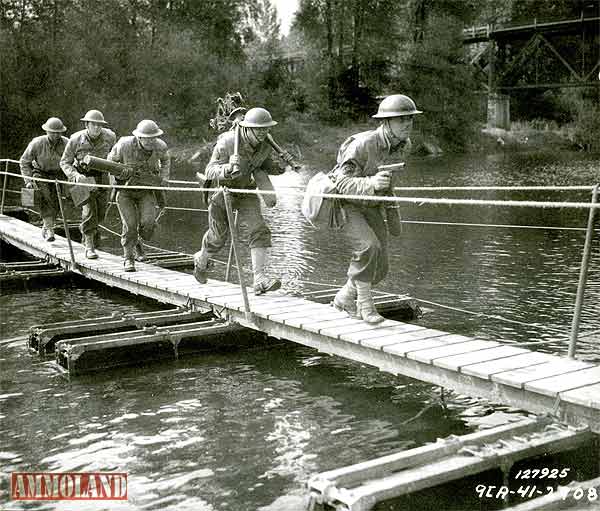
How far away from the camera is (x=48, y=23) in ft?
116

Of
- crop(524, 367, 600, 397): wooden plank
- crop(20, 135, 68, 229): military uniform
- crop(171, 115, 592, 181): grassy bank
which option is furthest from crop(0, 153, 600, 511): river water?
crop(171, 115, 592, 181): grassy bank

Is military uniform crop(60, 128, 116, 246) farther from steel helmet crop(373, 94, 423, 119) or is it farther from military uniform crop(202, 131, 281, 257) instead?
steel helmet crop(373, 94, 423, 119)

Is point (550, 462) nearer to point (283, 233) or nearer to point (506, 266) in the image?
point (506, 266)

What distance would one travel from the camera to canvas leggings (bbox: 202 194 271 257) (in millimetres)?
8828

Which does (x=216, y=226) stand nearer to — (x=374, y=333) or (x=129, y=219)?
(x=129, y=219)

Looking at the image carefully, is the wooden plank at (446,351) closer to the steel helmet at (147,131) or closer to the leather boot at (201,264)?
the leather boot at (201,264)

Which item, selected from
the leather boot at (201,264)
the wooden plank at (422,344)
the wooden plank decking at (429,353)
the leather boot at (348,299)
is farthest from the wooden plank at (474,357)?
the leather boot at (201,264)

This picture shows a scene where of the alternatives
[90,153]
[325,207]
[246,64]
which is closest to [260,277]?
[325,207]

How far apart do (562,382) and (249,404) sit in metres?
2.70

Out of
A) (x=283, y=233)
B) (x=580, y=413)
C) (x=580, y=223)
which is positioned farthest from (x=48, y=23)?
(x=580, y=413)

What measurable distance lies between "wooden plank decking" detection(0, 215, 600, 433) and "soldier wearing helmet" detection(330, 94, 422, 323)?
46 cm

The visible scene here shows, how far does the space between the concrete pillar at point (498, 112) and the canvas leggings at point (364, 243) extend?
1897 inches

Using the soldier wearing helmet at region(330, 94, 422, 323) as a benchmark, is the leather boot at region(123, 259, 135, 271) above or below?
below

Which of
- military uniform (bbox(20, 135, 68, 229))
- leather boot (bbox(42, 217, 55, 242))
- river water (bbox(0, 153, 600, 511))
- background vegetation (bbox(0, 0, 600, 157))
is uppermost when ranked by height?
background vegetation (bbox(0, 0, 600, 157))
